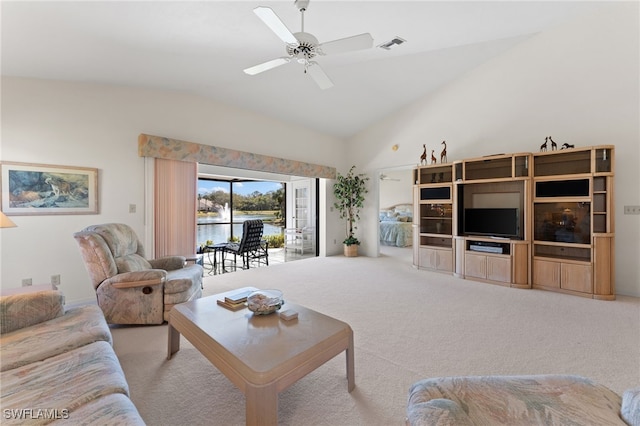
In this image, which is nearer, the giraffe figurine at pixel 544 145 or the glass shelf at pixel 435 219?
the giraffe figurine at pixel 544 145

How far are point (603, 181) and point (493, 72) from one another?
2.43m

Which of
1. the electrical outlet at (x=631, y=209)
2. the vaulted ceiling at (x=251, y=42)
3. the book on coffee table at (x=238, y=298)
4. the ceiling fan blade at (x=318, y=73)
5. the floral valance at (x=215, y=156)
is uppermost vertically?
the vaulted ceiling at (x=251, y=42)

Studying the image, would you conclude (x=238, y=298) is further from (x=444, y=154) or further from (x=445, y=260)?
(x=444, y=154)

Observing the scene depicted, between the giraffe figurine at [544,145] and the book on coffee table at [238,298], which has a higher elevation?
the giraffe figurine at [544,145]

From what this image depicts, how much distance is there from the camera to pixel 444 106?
539 cm

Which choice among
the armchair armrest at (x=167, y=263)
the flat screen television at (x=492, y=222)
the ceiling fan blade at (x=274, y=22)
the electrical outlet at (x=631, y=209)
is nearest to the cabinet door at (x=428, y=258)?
the flat screen television at (x=492, y=222)

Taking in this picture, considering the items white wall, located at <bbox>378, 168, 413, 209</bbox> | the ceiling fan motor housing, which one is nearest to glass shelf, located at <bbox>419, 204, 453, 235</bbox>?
the ceiling fan motor housing

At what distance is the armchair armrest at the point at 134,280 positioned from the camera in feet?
8.80

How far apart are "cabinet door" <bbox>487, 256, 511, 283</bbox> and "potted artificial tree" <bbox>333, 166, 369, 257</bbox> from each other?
118 inches

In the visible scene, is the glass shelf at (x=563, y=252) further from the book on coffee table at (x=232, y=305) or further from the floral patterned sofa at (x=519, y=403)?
the book on coffee table at (x=232, y=305)

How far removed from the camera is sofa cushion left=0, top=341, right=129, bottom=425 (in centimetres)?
111

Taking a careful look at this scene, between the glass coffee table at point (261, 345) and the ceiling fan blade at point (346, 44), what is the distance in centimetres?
221

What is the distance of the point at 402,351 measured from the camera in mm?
2314

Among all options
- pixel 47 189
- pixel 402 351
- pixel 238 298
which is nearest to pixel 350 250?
pixel 402 351
